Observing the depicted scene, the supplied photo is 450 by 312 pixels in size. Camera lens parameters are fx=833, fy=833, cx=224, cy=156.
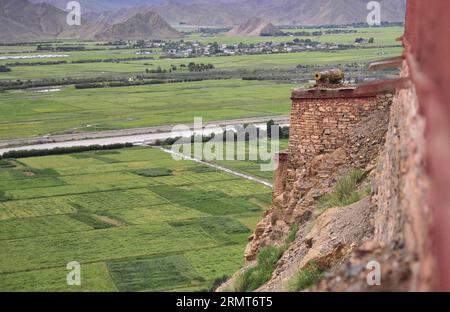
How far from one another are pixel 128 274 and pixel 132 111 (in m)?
53.0

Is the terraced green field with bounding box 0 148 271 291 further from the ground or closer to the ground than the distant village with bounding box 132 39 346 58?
closer to the ground

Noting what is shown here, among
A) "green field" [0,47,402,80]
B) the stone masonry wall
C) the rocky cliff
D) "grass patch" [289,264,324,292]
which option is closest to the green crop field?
the rocky cliff

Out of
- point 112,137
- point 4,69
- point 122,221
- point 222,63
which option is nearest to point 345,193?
point 122,221

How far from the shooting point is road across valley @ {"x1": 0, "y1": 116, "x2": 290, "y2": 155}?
2576 inches

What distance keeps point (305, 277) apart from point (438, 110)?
5136 millimetres

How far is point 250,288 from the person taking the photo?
508 inches

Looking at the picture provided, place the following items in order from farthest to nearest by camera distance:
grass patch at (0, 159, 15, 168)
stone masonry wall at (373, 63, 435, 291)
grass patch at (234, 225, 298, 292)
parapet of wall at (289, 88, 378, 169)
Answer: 1. grass patch at (0, 159, 15, 168)
2. parapet of wall at (289, 88, 378, 169)
3. grass patch at (234, 225, 298, 292)
4. stone masonry wall at (373, 63, 435, 291)

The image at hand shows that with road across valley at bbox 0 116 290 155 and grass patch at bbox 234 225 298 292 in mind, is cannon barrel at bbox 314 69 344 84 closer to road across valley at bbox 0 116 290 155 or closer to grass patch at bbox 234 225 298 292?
grass patch at bbox 234 225 298 292

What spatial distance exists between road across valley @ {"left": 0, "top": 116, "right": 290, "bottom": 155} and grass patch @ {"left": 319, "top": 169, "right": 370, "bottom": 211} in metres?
51.3

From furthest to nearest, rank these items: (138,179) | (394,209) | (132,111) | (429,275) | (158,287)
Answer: (132,111), (138,179), (158,287), (394,209), (429,275)

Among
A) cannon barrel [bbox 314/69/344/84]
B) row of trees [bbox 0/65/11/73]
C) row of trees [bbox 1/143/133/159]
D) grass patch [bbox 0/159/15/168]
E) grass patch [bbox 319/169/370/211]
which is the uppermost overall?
cannon barrel [bbox 314/69/344/84]

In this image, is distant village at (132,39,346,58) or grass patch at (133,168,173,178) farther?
distant village at (132,39,346,58)

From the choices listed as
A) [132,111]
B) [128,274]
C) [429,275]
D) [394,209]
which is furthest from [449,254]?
[132,111]

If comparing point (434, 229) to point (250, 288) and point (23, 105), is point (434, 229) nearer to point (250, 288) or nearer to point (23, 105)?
point (250, 288)
